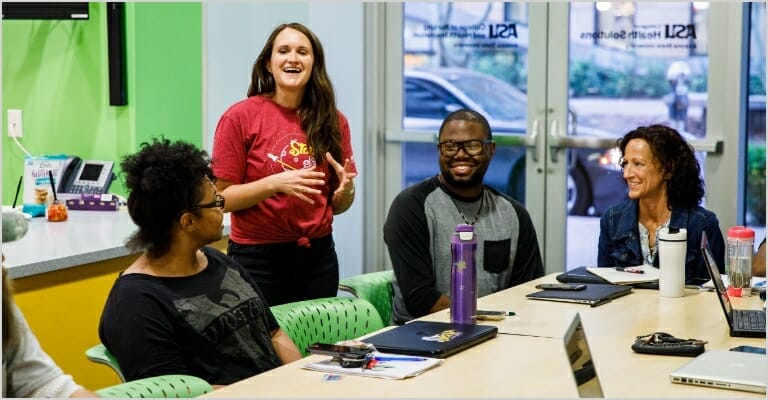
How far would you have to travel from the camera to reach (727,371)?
2.25 meters

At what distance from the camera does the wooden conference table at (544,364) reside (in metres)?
2.20

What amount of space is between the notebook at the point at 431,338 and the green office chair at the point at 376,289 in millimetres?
719

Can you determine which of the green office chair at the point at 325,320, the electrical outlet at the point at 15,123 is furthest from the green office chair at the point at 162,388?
the electrical outlet at the point at 15,123

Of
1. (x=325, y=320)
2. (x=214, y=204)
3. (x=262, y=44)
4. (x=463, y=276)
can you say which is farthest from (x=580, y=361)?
(x=262, y=44)

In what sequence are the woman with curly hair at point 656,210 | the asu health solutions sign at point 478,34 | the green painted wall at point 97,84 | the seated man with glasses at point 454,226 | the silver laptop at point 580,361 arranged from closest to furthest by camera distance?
the silver laptop at point 580,361 → the seated man with glasses at point 454,226 → the woman with curly hair at point 656,210 → the green painted wall at point 97,84 → the asu health solutions sign at point 478,34

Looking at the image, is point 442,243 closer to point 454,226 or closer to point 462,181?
point 454,226

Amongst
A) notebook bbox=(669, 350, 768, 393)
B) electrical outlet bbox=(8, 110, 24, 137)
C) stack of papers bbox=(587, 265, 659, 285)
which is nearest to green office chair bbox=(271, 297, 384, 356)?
stack of papers bbox=(587, 265, 659, 285)

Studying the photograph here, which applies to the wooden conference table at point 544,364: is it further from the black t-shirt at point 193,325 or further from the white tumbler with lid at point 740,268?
the black t-shirt at point 193,325

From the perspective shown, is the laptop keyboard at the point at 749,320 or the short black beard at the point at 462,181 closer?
the laptop keyboard at the point at 749,320

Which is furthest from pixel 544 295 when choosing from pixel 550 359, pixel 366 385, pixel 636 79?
pixel 636 79

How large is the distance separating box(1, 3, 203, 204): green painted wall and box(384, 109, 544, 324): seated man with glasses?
2112 millimetres

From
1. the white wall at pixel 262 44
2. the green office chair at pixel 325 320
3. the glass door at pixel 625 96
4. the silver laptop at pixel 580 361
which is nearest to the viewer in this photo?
the silver laptop at pixel 580 361

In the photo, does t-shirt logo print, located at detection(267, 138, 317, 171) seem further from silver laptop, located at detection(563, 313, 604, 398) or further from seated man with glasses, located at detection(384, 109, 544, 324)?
silver laptop, located at detection(563, 313, 604, 398)

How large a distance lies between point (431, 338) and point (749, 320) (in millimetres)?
885
